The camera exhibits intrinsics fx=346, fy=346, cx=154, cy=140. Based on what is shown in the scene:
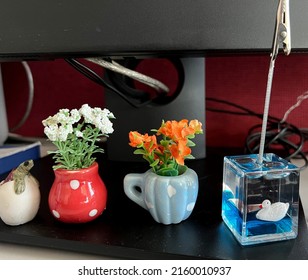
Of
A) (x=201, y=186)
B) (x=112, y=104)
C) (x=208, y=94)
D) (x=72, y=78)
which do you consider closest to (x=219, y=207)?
(x=201, y=186)

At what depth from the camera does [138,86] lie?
804 millimetres

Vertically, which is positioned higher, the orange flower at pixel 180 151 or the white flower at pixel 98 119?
the white flower at pixel 98 119

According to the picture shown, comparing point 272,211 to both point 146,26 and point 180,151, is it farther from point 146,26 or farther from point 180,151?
point 146,26

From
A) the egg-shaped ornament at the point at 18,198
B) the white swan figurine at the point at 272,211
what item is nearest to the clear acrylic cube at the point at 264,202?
the white swan figurine at the point at 272,211

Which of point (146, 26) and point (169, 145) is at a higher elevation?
point (146, 26)

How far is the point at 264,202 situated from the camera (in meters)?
0.37

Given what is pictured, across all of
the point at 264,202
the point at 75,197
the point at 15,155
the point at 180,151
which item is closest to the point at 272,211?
the point at 264,202

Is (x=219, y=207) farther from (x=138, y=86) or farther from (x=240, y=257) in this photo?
(x=138, y=86)

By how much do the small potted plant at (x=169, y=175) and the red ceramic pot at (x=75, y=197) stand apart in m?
0.06

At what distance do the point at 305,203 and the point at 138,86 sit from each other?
1.49 ft

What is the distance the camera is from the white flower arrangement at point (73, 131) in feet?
1.24

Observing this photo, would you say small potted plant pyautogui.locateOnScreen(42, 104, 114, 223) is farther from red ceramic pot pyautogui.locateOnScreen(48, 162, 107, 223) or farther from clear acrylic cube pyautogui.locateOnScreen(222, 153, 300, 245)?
clear acrylic cube pyautogui.locateOnScreen(222, 153, 300, 245)

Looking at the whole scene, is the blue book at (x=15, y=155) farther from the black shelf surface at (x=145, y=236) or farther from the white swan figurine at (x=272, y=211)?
the white swan figurine at (x=272, y=211)

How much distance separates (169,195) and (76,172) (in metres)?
0.11
